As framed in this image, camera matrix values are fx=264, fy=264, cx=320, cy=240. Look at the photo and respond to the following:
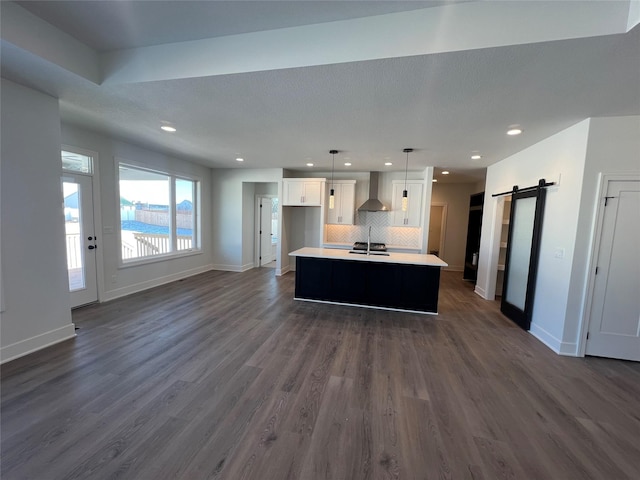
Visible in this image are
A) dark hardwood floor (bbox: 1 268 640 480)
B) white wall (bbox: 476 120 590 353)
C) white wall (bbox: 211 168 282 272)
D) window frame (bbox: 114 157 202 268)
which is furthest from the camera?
white wall (bbox: 211 168 282 272)

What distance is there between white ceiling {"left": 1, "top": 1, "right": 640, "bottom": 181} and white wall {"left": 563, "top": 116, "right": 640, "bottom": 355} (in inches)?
7.5

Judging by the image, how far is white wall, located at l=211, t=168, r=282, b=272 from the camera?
673cm

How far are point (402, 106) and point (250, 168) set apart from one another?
4.78m

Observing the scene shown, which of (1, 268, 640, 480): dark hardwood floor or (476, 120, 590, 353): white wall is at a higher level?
(476, 120, 590, 353): white wall

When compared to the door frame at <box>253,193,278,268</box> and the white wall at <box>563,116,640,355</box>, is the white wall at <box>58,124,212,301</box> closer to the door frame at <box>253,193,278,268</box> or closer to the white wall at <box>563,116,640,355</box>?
the door frame at <box>253,193,278,268</box>

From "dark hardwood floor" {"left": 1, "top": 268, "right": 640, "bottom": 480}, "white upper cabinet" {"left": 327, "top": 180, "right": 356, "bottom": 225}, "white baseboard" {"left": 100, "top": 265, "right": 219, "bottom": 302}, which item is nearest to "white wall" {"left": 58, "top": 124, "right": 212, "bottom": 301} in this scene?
Result: "white baseboard" {"left": 100, "top": 265, "right": 219, "bottom": 302}

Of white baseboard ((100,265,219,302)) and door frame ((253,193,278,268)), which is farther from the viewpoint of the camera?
door frame ((253,193,278,268))

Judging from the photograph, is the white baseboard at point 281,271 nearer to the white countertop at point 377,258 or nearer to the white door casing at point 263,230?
the white door casing at point 263,230

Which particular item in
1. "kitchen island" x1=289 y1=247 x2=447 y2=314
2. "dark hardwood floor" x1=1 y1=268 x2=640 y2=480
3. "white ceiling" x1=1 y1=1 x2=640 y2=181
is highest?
"white ceiling" x1=1 y1=1 x2=640 y2=181

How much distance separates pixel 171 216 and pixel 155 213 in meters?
0.35

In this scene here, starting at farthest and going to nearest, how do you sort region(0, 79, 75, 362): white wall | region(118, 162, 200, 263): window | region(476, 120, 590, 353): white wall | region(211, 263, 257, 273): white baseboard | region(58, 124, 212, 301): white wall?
region(211, 263, 257, 273): white baseboard
region(118, 162, 200, 263): window
region(58, 124, 212, 301): white wall
region(476, 120, 590, 353): white wall
region(0, 79, 75, 362): white wall

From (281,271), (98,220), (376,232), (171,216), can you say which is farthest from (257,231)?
(98,220)

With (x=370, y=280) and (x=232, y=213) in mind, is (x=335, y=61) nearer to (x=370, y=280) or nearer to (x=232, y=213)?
(x=370, y=280)

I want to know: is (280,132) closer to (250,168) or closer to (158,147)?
(158,147)
